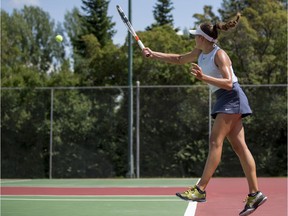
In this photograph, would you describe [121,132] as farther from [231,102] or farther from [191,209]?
[231,102]

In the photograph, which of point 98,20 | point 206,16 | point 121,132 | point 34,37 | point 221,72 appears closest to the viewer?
point 221,72

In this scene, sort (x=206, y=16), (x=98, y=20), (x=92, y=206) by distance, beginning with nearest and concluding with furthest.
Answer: (x=92, y=206), (x=206, y=16), (x=98, y=20)

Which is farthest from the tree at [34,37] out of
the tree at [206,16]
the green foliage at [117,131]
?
the green foliage at [117,131]

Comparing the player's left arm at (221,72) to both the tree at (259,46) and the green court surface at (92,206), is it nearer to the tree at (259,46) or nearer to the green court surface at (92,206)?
the green court surface at (92,206)

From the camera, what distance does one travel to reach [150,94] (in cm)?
1575

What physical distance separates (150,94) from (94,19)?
22968 millimetres

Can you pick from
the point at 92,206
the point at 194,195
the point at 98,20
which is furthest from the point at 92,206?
the point at 98,20

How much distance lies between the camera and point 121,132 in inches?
619

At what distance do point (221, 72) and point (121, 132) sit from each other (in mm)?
10918

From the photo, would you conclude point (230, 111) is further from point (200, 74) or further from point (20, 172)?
point (20, 172)

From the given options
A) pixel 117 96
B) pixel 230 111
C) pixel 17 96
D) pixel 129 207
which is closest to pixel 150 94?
pixel 117 96

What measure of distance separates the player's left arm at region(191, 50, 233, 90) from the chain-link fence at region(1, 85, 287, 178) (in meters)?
10.2

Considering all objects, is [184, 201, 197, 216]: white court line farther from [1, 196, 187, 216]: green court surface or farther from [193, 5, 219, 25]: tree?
[193, 5, 219, 25]: tree

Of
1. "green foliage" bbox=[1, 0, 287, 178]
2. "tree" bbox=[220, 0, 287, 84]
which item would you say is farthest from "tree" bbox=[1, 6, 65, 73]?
"green foliage" bbox=[1, 0, 287, 178]
